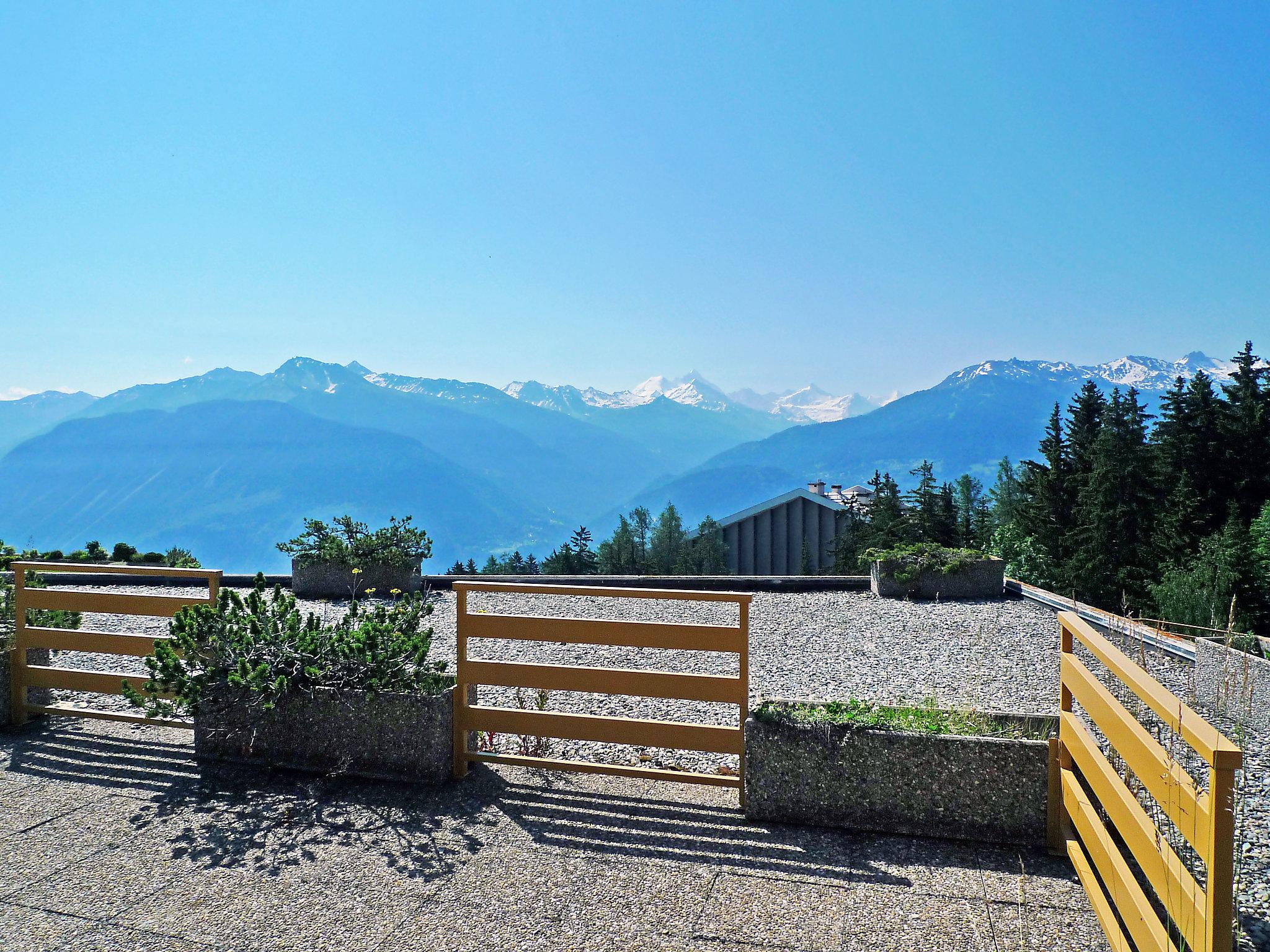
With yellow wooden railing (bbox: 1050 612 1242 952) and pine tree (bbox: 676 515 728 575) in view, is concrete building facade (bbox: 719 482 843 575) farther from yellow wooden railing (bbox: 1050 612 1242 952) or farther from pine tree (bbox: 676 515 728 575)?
yellow wooden railing (bbox: 1050 612 1242 952)

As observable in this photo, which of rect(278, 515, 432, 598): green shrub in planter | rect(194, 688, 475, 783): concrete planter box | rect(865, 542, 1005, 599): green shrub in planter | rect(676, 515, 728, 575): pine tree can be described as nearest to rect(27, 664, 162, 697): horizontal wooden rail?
rect(194, 688, 475, 783): concrete planter box

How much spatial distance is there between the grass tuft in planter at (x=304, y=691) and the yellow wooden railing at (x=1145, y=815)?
2.90m

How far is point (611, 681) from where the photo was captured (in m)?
3.93

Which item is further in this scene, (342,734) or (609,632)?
(342,734)

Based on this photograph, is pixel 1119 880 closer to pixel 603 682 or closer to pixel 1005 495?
pixel 603 682

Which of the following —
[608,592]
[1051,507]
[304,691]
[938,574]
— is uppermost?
[1051,507]

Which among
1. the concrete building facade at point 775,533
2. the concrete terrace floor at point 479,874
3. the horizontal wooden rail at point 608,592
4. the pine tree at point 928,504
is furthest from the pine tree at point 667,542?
the concrete terrace floor at point 479,874

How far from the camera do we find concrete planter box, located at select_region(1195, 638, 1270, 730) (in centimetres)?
488

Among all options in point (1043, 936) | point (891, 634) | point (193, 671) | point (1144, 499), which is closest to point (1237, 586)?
point (1144, 499)

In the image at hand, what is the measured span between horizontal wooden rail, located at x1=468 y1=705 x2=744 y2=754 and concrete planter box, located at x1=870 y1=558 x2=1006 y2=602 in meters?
8.40

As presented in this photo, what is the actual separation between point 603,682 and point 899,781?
1.43 meters

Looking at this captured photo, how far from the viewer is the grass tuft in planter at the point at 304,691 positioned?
13.7 feet

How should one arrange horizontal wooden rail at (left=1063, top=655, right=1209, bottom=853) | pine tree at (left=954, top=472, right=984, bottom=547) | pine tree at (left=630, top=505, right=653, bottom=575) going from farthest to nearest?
pine tree at (left=630, top=505, right=653, bottom=575) → pine tree at (left=954, top=472, right=984, bottom=547) → horizontal wooden rail at (left=1063, top=655, right=1209, bottom=853)

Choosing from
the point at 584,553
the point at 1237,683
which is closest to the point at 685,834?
the point at 1237,683
